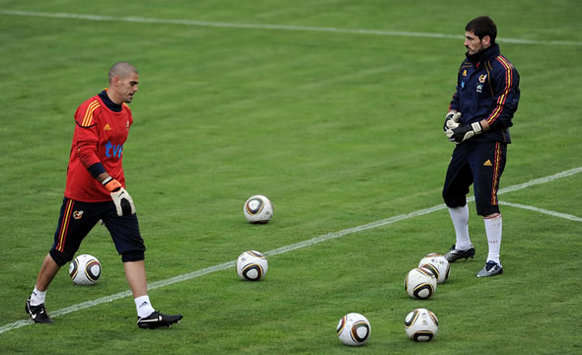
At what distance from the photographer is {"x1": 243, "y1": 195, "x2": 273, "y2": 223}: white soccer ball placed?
1366 centimetres

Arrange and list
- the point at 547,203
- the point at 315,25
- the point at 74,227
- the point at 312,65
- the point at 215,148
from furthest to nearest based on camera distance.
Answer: the point at 315,25, the point at 312,65, the point at 215,148, the point at 547,203, the point at 74,227

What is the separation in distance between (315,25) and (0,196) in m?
14.2

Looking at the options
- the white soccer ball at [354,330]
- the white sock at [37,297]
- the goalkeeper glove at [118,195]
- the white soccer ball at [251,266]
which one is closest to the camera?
the white soccer ball at [354,330]

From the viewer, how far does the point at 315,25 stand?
90.5 ft

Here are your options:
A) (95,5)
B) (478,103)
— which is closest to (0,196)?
(478,103)

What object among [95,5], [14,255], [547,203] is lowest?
[547,203]

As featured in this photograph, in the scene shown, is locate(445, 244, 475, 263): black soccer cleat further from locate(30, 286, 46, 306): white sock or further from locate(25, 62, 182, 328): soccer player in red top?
locate(30, 286, 46, 306): white sock

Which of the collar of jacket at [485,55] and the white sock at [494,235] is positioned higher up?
the collar of jacket at [485,55]

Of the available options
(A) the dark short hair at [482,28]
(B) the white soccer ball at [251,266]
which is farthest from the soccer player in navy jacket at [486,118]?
(B) the white soccer ball at [251,266]

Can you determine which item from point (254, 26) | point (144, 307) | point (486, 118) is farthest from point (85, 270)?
point (254, 26)

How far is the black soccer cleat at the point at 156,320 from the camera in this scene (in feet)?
31.2

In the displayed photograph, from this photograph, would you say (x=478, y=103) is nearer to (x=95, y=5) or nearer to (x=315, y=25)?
(x=315, y=25)

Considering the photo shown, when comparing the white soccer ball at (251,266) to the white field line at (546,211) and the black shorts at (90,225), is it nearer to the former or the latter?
the black shorts at (90,225)

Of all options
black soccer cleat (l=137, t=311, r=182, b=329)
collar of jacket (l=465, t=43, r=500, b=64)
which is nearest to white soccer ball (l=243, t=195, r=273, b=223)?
collar of jacket (l=465, t=43, r=500, b=64)
